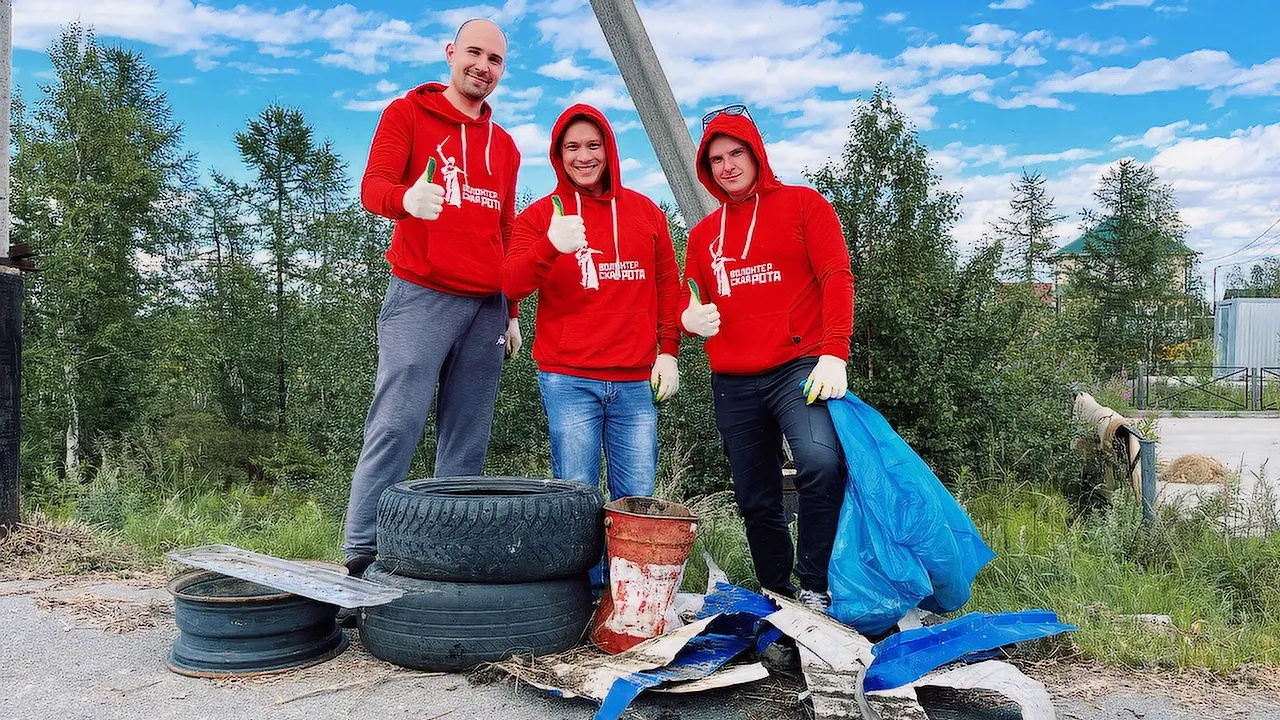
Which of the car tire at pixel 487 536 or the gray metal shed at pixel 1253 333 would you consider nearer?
the car tire at pixel 487 536

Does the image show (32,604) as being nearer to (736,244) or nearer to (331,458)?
(736,244)

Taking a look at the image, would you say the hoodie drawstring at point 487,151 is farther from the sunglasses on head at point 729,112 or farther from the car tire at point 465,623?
the car tire at point 465,623

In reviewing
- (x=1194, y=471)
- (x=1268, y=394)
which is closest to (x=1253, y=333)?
(x=1268, y=394)

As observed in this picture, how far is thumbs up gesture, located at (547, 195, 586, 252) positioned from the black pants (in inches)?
32.2

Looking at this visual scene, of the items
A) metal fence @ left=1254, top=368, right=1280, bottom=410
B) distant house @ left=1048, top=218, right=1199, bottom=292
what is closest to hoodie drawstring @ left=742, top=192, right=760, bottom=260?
distant house @ left=1048, top=218, right=1199, bottom=292

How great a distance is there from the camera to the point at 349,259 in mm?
9578

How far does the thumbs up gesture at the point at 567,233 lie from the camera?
367cm

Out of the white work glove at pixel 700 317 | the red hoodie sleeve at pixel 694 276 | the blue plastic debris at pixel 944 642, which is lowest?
the blue plastic debris at pixel 944 642

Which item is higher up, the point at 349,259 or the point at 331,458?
the point at 349,259

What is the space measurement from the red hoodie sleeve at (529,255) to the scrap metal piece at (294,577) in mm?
1324

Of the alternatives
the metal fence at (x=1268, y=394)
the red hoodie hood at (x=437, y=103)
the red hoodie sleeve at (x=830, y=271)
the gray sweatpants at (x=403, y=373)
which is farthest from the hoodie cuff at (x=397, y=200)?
the metal fence at (x=1268, y=394)

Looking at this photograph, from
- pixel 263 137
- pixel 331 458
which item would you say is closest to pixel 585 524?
pixel 331 458

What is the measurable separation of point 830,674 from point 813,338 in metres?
1.40

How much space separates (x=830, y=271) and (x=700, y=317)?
55 cm
